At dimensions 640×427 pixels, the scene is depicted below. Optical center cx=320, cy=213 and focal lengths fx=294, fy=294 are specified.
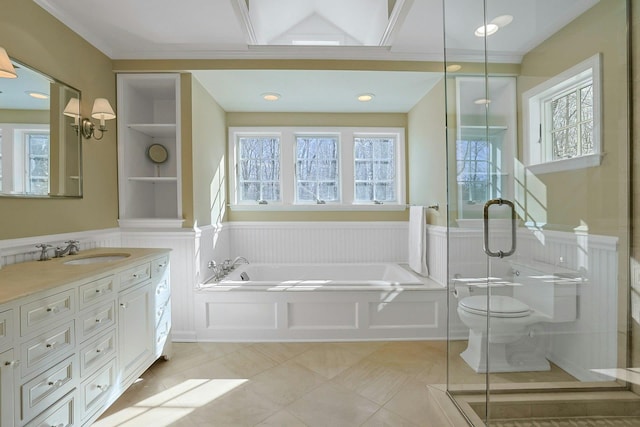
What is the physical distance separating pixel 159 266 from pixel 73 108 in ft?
4.04

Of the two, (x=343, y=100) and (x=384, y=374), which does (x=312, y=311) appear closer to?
(x=384, y=374)

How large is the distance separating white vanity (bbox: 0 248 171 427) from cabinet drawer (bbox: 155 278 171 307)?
14 millimetres

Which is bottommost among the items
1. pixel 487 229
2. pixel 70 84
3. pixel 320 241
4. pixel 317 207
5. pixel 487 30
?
pixel 320 241

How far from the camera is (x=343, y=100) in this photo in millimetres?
3207

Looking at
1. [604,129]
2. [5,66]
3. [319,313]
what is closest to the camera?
[5,66]

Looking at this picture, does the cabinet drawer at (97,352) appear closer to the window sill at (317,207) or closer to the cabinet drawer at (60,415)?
the cabinet drawer at (60,415)

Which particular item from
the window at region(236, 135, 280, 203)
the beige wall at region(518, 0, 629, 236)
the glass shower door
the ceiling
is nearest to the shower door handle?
the glass shower door

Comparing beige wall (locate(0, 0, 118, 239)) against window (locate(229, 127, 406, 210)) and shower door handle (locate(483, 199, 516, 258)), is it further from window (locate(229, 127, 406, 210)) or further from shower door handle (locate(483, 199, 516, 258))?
shower door handle (locate(483, 199, 516, 258))

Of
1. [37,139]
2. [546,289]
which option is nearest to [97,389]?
[37,139]

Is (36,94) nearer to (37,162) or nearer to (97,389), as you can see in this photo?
(37,162)

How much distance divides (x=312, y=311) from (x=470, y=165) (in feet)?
5.48

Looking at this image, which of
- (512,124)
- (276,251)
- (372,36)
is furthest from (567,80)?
(276,251)

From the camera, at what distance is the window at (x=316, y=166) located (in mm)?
3658

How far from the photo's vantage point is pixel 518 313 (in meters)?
1.76
